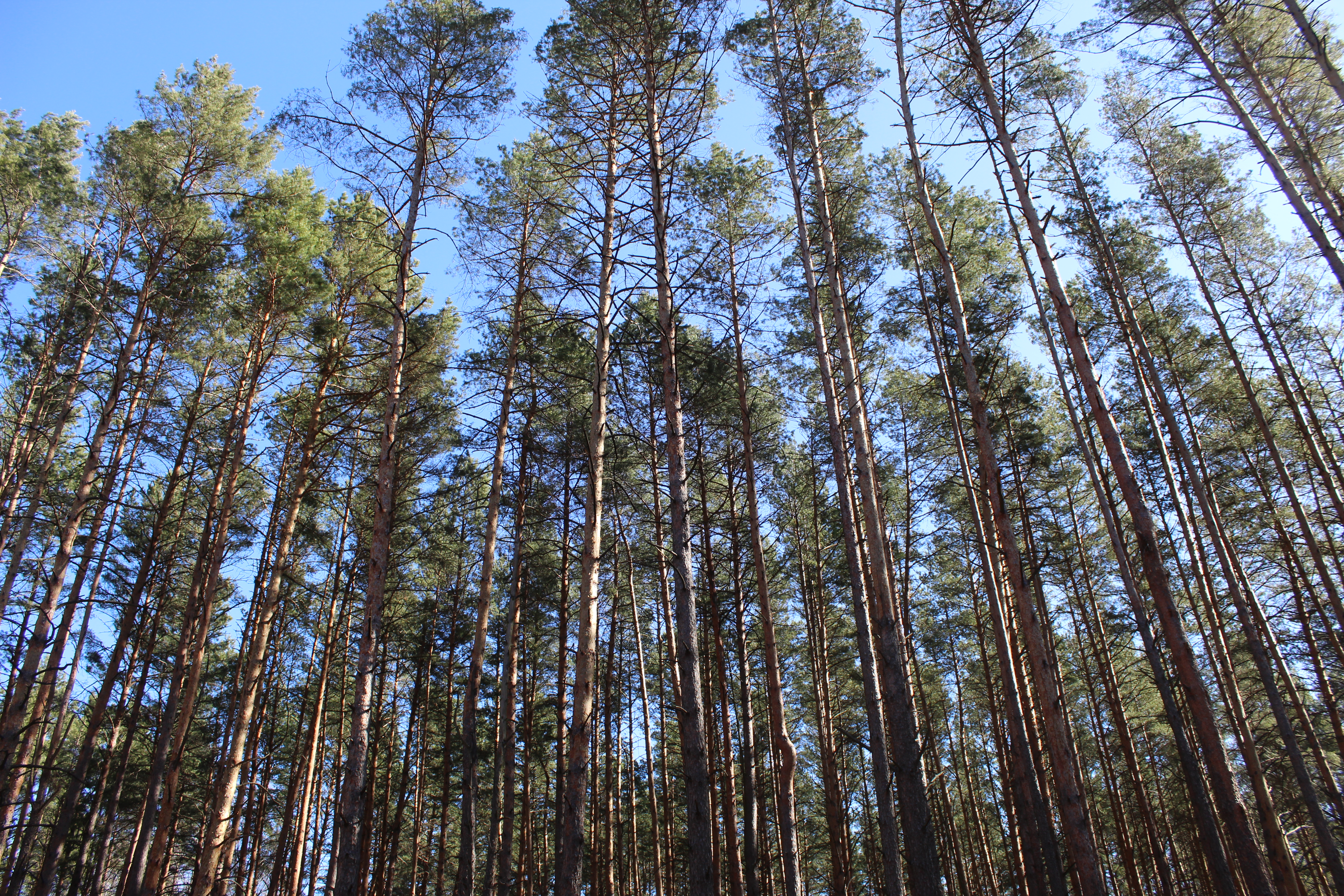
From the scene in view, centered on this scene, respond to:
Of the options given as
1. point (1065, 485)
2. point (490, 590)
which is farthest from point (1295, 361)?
point (490, 590)

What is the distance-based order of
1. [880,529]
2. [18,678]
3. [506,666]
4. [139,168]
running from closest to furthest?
[18,678] < [880,529] < [506,666] < [139,168]

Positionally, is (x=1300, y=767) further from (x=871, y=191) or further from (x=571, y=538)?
(x=571, y=538)

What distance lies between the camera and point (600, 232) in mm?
7941

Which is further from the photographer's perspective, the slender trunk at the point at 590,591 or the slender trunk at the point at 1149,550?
the slender trunk at the point at 590,591

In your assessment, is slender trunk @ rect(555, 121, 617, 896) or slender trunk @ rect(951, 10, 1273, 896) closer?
slender trunk @ rect(951, 10, 1273, 896)

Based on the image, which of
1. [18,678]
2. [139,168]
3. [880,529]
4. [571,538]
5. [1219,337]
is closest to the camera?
[18,678]

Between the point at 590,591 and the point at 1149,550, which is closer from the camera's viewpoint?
the point at 1149,550

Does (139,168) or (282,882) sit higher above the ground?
(139,168)

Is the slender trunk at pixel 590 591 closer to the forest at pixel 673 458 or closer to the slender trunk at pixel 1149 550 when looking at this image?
the forest at pixel 673 458

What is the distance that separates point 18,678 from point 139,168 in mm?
7572

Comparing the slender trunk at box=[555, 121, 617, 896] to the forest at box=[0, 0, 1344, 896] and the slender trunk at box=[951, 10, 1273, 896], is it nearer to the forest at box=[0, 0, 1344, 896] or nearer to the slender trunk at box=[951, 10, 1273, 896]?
the forest at box=[0, 0, 1344, 896]

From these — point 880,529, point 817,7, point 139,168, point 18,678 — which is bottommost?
point 18,678

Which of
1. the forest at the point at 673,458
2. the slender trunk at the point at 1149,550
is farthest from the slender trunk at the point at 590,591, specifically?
the slender trunk at the point at 1149,550

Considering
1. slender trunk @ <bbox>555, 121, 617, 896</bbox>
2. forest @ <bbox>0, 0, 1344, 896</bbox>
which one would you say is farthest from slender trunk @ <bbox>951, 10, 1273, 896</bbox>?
slender trunk @ <bbox>555, 121, 617, 896</bbox>
